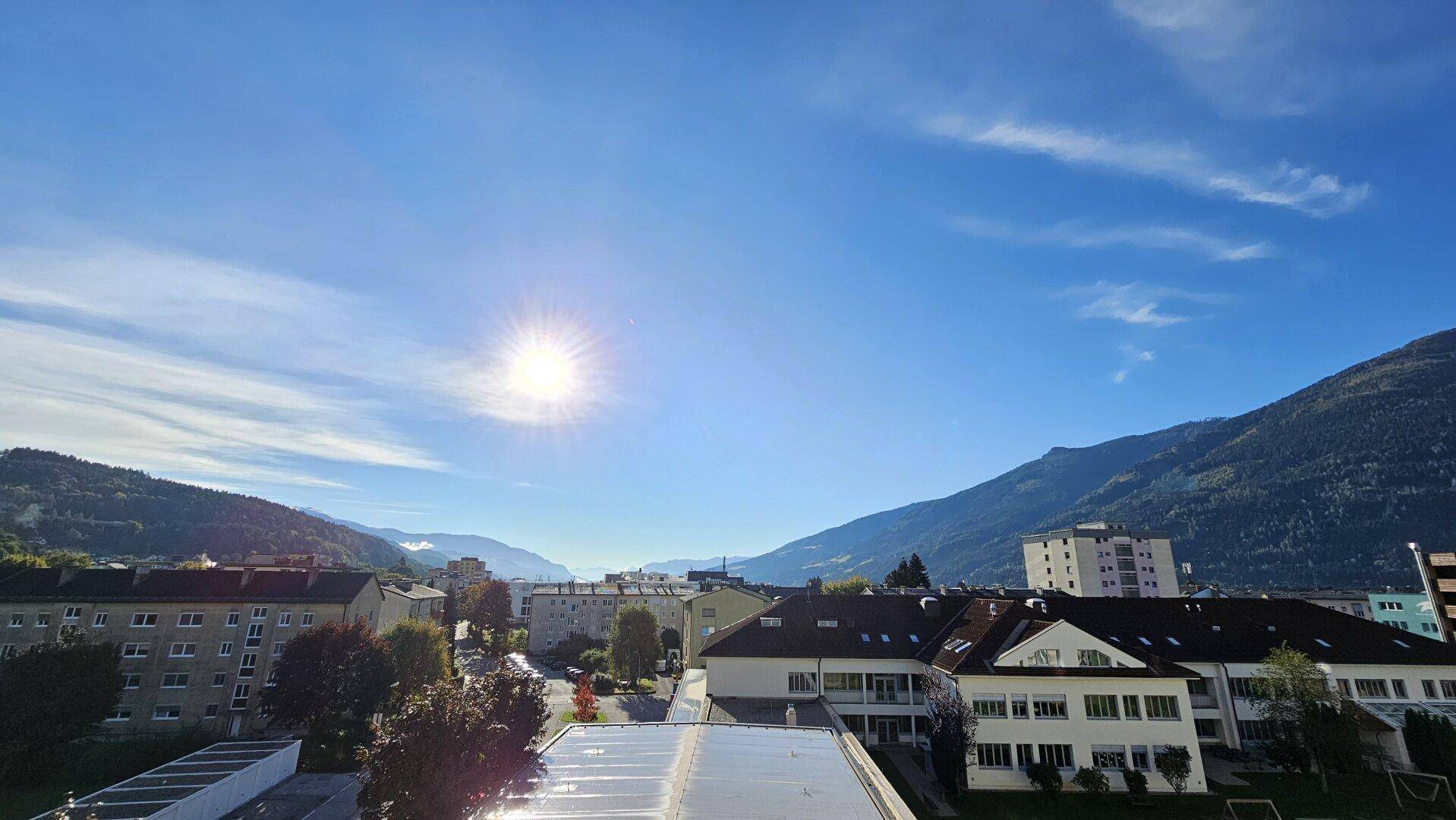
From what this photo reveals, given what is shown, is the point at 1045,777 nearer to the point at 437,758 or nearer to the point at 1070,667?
the point at 1070,667

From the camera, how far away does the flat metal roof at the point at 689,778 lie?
16031 millimetres

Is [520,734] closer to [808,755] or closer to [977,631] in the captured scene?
[808,755]

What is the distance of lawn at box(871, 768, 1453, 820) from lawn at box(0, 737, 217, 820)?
5393 centimetres

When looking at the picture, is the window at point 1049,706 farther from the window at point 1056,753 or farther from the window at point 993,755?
the window at point 993,755

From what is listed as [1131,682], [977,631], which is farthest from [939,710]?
[1131,682]

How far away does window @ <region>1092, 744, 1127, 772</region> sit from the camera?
33.4 m

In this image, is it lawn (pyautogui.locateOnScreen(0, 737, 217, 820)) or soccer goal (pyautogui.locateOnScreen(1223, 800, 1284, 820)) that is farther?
lawn (pyautogui.locateOnScreen(0, 737, 217, 820))

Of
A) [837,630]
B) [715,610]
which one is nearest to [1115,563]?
[715,610]

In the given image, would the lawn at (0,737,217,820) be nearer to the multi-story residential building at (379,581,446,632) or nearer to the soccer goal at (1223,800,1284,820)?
the multi-story residential building at (379,581,446,632)

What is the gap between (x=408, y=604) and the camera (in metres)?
85.2

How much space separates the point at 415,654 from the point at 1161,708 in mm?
60896

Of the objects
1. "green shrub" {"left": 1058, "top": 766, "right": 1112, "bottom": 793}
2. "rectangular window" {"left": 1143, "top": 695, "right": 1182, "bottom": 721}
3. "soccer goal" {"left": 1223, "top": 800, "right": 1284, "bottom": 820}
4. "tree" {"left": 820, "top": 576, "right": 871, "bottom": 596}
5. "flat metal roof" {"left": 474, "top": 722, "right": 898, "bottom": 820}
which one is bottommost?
"soccer goal" {"left": 1223, "top": 800, "right": 1284, "bottom": 820}

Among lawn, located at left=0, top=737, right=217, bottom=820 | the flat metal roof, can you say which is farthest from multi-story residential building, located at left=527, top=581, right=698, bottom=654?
the flat metal roof

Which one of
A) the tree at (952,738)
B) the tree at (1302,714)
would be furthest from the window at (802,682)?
the tree at (1302,714)
